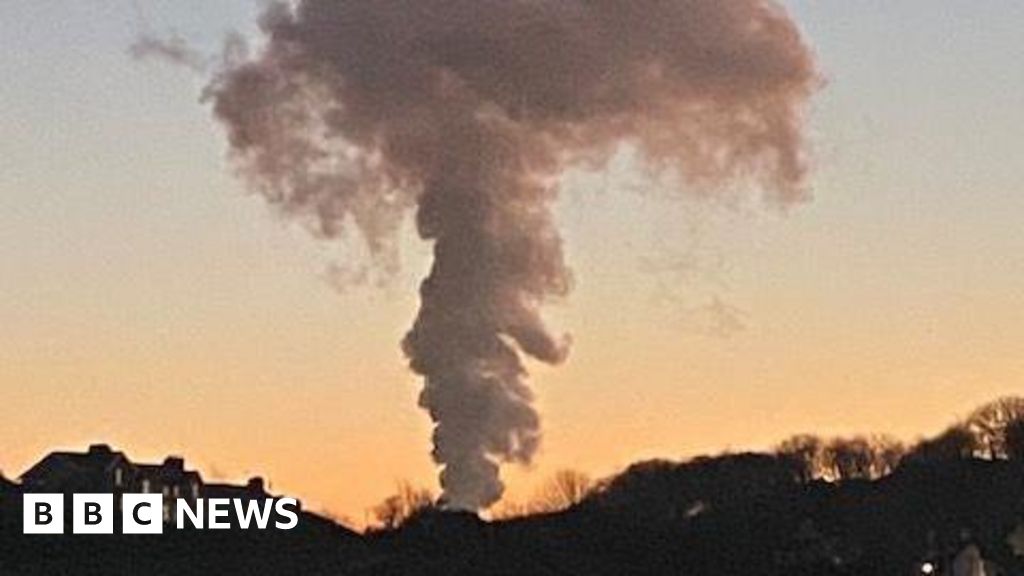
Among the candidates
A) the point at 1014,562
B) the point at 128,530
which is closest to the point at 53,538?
the point at 128,530

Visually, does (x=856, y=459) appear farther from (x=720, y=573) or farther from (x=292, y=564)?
(x=292, y=564)

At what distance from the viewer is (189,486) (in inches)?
4813

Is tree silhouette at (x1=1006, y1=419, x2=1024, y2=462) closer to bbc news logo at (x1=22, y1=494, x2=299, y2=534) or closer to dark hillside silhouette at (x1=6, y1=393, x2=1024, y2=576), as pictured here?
dark hillside silhouette at (x1=6, y1=393, x2=1024, y2=576)


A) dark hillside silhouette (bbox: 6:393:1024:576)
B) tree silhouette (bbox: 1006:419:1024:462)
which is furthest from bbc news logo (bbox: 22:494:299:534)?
tree silhouette (bbox: 1006:419:1024:462)

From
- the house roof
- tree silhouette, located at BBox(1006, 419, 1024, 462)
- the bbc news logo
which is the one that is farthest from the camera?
tree silhouette, located at BBox(1006, 419, 1024, 462)

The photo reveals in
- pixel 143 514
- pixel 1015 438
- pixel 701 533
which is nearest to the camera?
pixel 143 514

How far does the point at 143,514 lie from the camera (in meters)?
95.0

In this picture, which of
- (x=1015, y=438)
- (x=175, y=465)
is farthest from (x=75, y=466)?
(x=1015, y=438)

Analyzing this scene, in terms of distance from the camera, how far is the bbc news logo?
92875 millimetres

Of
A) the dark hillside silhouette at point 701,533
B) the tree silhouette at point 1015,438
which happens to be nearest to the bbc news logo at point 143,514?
the dark hillside silhouette at point 701,533

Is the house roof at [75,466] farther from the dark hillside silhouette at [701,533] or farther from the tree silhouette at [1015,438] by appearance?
the tree silhouette at [1015,438]

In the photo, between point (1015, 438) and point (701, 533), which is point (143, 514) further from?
point (1015, 438)

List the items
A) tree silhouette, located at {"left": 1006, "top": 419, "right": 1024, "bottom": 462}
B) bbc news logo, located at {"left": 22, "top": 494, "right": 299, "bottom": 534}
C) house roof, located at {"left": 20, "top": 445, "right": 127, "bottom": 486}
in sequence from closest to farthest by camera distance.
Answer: bbc news logo, located at {"left": 22, "top": 494, "right": 299, "bottom": 534} < house roof, located at {"left": 20, "top": 445, "right": 127, "bottom": 486} < tree silhouette, located at {"left": 1006, "top": 419, "right": 1024, "bottom": 462}

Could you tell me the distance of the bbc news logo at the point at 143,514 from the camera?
92875mm
